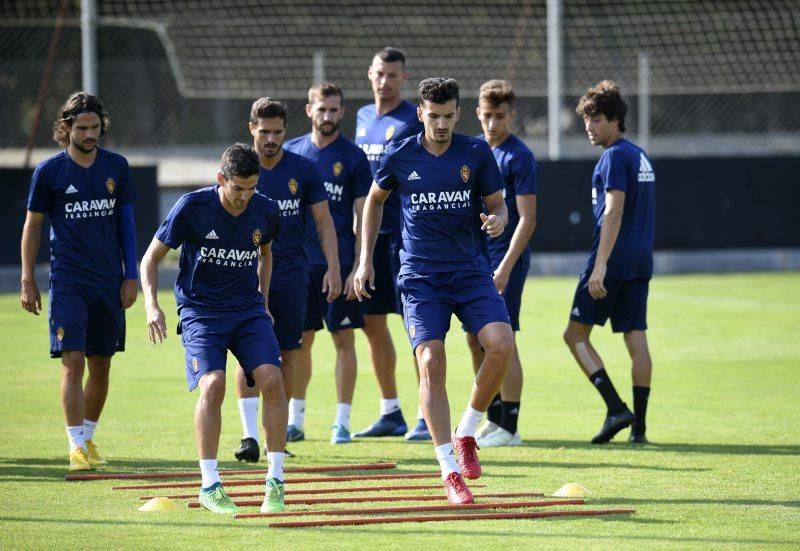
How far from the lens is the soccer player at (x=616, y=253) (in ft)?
29.4

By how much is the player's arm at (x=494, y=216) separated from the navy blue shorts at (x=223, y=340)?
50.7 inches

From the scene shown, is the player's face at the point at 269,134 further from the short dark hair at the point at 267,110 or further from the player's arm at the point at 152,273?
the player's arm at the point at 152,273

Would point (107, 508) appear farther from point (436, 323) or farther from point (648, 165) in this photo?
point (648, 165)

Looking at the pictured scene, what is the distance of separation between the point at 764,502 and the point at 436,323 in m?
1.96

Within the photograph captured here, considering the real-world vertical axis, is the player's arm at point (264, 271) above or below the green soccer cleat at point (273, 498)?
above

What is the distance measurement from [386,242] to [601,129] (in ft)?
5.59

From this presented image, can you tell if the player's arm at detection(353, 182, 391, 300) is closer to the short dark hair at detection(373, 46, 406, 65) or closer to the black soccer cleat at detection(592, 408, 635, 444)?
the short dark hair at detection(373, 46, 406, 65)

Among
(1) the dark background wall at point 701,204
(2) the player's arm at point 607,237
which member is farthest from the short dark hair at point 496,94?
(1) the dark background wall at point 701,204

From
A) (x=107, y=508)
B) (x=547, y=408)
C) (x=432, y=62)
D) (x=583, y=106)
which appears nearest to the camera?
(x=107, y=508)

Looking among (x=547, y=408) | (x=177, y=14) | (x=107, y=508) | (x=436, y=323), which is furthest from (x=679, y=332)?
(x=177, y=14)

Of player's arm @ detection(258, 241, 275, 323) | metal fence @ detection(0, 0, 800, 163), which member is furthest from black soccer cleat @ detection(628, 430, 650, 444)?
metal fence @ detection(0, 0, 800, 163)

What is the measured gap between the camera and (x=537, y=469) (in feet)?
26.0

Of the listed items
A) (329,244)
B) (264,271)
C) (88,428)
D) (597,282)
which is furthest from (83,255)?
(597,282)

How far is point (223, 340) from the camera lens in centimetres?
698
